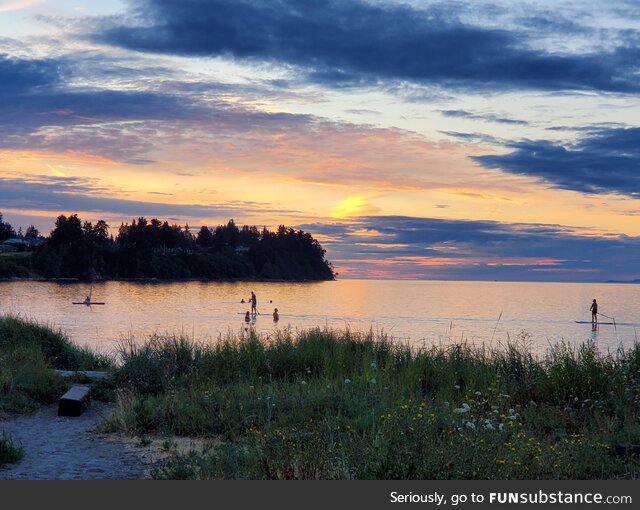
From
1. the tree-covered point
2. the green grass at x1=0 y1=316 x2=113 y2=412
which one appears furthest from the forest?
the green grass at x1=0 y1=316 x2=113 y2=412

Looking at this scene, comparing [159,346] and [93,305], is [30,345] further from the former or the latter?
[93,305]

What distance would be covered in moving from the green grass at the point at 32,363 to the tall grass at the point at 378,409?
50.7 inches

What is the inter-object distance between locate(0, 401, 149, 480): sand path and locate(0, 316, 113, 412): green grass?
57 centimetres

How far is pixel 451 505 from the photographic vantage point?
213 inches

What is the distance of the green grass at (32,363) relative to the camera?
37.2ft

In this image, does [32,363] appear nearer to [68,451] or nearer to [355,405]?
[68,451]

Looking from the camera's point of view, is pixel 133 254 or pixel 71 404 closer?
pixel 71 404

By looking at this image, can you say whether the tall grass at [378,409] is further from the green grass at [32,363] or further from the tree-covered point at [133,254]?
the tree-covered point at [133,254]

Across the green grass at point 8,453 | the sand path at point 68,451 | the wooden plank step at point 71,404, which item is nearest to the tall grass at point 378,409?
the sand path at point 68,451

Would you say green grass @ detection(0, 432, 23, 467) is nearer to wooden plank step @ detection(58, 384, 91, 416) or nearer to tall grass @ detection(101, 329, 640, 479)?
tall grass @ detection(101, 329, 640, 479)

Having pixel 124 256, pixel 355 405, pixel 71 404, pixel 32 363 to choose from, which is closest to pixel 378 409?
pixel 355 405

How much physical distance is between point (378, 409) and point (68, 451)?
151 inches

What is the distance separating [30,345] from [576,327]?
156 ft

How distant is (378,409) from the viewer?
366 inches
